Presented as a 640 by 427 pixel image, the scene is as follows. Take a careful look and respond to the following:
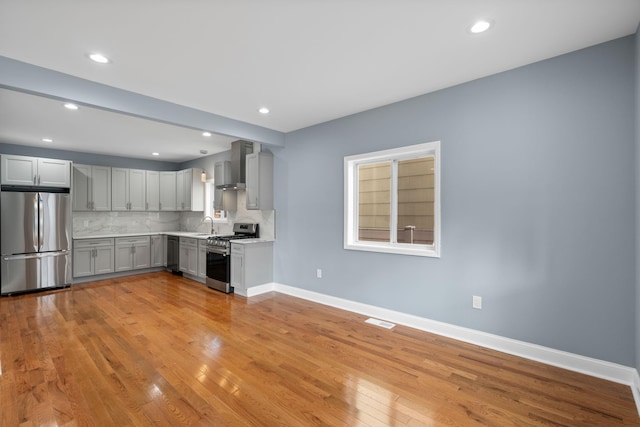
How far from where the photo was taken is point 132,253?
6504 mm

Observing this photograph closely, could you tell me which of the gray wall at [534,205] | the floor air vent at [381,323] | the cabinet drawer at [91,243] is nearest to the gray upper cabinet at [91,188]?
the cabinet drawer at [91,243]

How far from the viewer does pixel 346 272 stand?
13.7 ft

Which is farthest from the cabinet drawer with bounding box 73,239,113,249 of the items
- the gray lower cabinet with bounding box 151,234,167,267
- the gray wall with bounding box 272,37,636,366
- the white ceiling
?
the gray wall with bounding box 272,37,636,366

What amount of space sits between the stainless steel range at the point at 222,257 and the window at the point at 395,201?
2088 mm

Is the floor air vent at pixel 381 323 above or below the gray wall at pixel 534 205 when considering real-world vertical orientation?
below

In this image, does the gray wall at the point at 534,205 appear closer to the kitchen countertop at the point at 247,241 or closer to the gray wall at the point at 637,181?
the gray wall at the point at 637,181

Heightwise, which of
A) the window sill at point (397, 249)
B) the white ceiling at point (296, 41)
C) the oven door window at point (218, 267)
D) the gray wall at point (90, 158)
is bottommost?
the oven door window at point (218, 267)

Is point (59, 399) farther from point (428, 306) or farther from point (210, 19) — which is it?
point (428, 306)

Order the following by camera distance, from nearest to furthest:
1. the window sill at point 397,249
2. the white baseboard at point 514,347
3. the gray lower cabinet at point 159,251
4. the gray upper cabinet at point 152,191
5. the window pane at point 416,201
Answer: the white baseboard at point 514,347, the window sill at point 397,249, the window pane at point 416,201, the gray lower cabinet at point 159,251, the gray upper cabinet at point 152,191

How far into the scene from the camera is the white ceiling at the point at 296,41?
2.02 m

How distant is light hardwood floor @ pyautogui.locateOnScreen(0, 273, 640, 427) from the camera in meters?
2.01

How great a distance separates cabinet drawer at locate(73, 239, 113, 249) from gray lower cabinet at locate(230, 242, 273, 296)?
3.03 m


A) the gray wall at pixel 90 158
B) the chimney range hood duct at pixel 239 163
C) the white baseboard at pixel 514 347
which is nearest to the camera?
the white baseboard at pixel 514 347

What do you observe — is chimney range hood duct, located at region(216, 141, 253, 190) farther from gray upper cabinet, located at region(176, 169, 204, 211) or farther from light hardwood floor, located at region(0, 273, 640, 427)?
light hardwood floor, located at region(0, 273, 640, 427)
